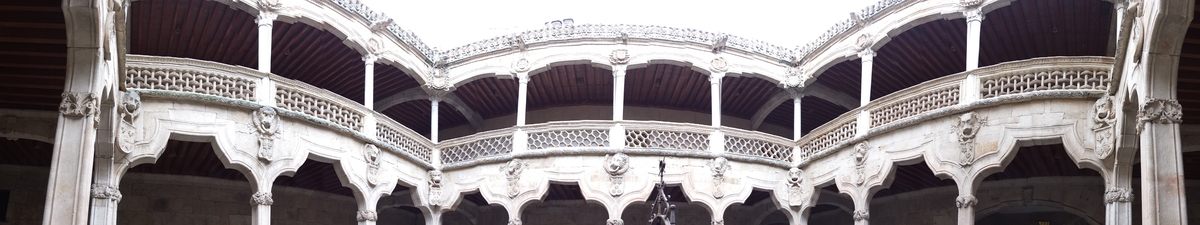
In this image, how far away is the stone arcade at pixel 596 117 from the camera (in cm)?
1812

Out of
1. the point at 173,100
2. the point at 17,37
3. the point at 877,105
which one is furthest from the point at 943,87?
the point at 17,37

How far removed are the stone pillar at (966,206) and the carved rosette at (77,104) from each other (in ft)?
42.3

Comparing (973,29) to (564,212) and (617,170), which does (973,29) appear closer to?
(617,170)

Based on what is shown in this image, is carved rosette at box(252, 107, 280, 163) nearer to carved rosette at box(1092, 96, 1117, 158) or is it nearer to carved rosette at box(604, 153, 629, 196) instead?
carved rosette at box(604, 153, 629, 196)

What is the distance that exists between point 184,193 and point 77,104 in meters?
10.8

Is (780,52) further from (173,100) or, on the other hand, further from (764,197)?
(173,100)

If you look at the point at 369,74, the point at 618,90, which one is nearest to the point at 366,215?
the point at 369,74

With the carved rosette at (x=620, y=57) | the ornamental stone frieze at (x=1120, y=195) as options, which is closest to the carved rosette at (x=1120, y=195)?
the ornamental stone frieze at (x=1120, y=195)

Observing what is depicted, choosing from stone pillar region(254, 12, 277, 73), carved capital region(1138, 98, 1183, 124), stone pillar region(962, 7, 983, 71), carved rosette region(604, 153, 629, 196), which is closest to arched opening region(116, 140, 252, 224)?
stone pillar region(254, 12, 277, 73)

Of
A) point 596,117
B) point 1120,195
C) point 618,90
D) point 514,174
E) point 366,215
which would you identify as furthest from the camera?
point 596,117

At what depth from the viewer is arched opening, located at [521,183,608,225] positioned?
1071 inches

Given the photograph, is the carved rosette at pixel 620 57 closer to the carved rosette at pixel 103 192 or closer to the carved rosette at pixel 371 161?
the carved rosette at pixel 371 161

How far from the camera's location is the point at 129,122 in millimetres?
18109

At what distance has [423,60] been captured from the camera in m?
25.1
